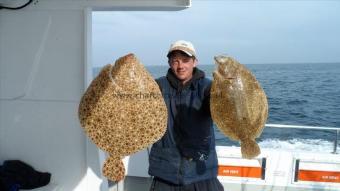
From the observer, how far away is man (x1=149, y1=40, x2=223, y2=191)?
10.3 feet

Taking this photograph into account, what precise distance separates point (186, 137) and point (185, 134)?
0.09ft

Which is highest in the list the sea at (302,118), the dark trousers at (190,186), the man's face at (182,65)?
the man's face at (182,65)

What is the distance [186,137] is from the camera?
10.4ft

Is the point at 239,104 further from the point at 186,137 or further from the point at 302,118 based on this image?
the point at 302,118

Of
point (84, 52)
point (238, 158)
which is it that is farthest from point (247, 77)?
point (238, 158)

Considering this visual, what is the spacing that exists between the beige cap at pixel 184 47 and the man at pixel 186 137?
0.57 ft

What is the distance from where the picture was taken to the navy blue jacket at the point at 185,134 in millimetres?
3146

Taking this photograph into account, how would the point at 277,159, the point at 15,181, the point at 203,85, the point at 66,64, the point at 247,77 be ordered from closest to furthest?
the point at 247,77 < the point at 203,85 < the point at 15,181 < the point at 66,64 < the point at 277,159

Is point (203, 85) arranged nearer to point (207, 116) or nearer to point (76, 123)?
point (207, 116)

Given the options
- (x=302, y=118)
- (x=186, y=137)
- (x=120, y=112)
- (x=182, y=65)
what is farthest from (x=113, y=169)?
(x=302, y=118)

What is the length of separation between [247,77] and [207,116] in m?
0.77

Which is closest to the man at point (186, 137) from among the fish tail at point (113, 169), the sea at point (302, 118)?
the fish tail at point (113, 169)

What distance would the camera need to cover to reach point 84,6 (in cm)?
402

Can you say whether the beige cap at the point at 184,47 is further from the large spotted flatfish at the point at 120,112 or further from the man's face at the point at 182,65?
the large spotted flatfish at the point at 120,112
